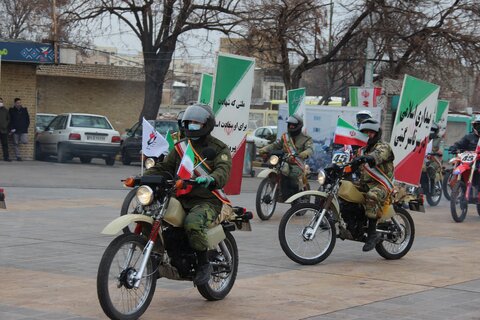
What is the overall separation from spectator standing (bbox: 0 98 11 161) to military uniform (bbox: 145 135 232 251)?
788 inches

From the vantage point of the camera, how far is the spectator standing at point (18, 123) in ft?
92.1

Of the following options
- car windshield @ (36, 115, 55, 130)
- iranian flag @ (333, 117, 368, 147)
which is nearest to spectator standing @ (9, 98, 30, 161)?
car windshield @ (36, 115, 55, 130)

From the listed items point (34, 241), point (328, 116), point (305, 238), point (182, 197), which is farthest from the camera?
point (328, 116)

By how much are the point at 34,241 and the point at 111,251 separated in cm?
487

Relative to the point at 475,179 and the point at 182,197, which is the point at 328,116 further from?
the point at 182,197

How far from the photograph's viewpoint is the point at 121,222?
7055mm

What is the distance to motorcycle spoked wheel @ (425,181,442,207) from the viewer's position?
2031 cm

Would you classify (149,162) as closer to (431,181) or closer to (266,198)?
(266,198)

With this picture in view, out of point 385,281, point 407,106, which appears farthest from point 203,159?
point 407,106

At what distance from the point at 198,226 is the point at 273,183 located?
8367mm

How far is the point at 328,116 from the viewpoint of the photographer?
28656mm

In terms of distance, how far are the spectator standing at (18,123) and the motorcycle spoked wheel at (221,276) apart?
2074 centimetres

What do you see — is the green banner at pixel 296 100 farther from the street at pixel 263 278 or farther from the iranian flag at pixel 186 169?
the iranian flag at pixel 186 169

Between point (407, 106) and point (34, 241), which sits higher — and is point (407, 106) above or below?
above
